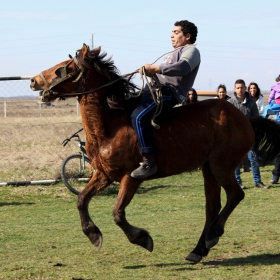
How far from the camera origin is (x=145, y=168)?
22.7ft

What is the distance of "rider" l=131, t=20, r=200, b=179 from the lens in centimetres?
691

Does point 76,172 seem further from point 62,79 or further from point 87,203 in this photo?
point 62,79

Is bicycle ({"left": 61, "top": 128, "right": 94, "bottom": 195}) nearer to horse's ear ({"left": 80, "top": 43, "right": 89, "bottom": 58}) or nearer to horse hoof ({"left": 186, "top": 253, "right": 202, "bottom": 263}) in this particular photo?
horse's ear ({"left": 80, "top": 43, "right": 89, "bottom": 58})

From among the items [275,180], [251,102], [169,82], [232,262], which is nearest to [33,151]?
[275,180]

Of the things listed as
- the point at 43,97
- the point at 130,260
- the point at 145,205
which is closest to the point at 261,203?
the point at 145,205

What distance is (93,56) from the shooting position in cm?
720

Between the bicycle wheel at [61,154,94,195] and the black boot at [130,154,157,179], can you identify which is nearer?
the black boot at [130,154,157,179]

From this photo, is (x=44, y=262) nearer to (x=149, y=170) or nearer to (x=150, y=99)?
(x=149, y=170)

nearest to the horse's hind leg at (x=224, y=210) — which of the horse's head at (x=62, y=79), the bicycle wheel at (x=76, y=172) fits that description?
the horse's head at (x=62, y=79)

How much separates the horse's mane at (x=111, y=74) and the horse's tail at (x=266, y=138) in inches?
73.2

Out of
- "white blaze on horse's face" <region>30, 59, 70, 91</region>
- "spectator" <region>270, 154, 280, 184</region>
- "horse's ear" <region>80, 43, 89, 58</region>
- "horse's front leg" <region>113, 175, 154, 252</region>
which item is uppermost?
"horse's ear" <region>80, 43, 89, 58</region>

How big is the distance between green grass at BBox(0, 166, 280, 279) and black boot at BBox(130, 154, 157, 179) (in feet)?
3.23

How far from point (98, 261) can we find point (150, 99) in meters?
1.90

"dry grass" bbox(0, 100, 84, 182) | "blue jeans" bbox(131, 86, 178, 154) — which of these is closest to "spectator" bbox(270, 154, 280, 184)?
"dry grass" bbox(0, 100, 84, 182)
